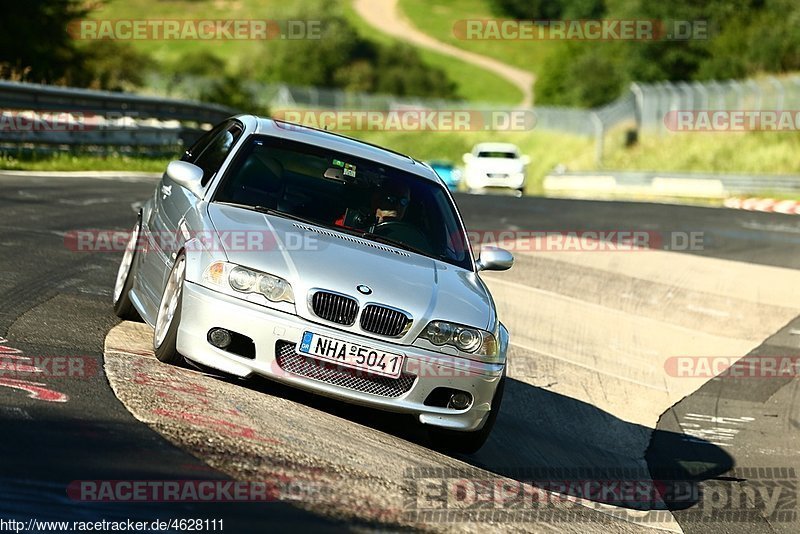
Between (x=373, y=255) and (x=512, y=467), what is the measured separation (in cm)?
155

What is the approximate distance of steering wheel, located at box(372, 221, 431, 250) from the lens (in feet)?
25.7

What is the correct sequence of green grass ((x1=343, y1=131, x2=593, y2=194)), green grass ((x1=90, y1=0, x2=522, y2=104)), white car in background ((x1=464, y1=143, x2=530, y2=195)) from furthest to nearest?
green grass ((x1=90, y1=0, x2=522, y2=104)) → green grass ((x1=343, y1=131, x2=593, y2=194)) → white car in background ((x1=464, y1=143, x2=530, y2=195))

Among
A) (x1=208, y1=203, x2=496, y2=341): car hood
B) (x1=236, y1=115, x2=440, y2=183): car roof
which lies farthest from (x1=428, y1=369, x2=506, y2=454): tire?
(x1=236, y1=115, x2=440, y2=183): car roof

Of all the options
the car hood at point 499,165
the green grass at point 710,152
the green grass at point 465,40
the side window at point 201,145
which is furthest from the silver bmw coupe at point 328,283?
the green grass at point 465,40

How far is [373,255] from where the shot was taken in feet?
23.8

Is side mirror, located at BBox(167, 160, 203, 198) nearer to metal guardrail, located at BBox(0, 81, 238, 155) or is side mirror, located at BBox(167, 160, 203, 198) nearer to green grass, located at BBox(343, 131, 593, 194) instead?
metal guardrail, located at BBox(0, 81, 238, 155)

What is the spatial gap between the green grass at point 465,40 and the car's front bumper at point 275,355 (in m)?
116

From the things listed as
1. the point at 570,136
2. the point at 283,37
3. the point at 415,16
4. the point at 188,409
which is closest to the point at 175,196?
the point at 188,409

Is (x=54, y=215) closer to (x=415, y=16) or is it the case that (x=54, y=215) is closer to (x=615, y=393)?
(x=615, y=393)

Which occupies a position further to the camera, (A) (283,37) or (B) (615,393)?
(A) (283,37)

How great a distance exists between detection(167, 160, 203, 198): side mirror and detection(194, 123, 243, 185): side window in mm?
119

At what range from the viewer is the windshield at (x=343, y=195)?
7.80 meters

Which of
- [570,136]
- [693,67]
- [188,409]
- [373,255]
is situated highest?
[693,67]

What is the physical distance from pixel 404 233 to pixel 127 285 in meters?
2.04
